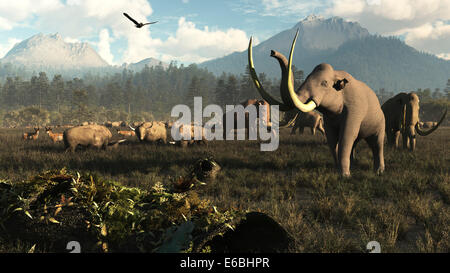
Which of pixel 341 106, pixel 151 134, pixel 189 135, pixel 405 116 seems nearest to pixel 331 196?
pixel 341 106

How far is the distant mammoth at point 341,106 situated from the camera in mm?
4496

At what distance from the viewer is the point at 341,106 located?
5.33 m

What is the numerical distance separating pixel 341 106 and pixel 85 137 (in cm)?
1051

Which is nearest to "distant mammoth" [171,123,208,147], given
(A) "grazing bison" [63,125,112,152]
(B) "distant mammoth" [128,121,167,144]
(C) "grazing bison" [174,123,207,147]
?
(C) "grazing bison" [174,123,207,147]

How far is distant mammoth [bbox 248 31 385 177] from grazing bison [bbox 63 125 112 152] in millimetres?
→ 9719

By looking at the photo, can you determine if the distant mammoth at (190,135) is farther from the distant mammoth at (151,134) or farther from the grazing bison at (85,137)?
the grazing bison at (85,137)

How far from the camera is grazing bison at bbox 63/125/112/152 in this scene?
34.8 feet

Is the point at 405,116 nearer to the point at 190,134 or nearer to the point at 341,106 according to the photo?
the point at 341,106

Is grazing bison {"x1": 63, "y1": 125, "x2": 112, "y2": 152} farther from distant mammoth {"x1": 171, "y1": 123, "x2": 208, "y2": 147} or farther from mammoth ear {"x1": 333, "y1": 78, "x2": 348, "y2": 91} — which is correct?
mammoth ear {"x1": 333, "y1": 78, "x2": 348, "y2": 91}

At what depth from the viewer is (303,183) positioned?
557 centimetres

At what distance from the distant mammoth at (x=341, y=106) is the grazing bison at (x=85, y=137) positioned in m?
9.72

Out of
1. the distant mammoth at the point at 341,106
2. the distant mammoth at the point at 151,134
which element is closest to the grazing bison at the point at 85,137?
the distant mammoth at the point at 151,134
